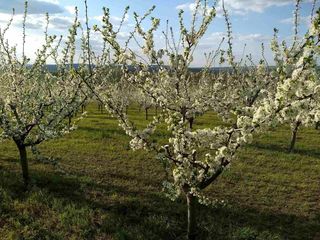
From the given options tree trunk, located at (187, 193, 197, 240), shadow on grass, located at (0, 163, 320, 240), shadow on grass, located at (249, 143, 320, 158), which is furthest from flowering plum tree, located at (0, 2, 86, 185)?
shadow on grass, located at (249, 143, 320, 158)

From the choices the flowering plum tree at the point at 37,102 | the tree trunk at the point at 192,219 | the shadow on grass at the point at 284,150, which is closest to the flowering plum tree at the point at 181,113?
the tree trunk at the point at 192,219

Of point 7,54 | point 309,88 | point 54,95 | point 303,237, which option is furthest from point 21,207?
point 309,88

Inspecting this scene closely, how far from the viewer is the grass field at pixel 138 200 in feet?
37.2

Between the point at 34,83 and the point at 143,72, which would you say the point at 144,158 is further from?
the point at 143,72

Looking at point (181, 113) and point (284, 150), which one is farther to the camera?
point (284, 150)

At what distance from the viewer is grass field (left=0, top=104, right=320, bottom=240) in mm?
11328

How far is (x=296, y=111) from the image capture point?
687 centimetres

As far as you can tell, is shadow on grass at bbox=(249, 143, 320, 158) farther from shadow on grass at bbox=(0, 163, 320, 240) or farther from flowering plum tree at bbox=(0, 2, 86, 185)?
flowering plum tree at bbox=(0, 2, 86, 185)

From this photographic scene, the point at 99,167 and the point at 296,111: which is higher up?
the point at 296,111

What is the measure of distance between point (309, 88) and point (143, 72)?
4.71 m

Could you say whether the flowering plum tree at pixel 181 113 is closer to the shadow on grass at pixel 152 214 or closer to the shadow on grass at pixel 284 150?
the shadow on grass at pixel 152 214

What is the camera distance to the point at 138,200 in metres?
13.5

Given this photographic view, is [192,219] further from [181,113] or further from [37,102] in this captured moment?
[37,102]

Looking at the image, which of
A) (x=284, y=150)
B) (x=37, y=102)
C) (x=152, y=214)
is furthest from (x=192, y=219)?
(x=284, y=150)
